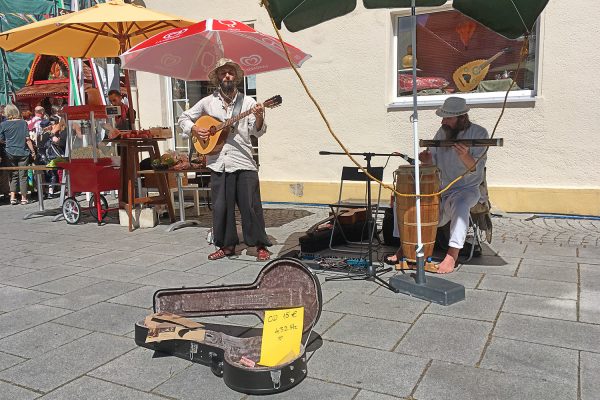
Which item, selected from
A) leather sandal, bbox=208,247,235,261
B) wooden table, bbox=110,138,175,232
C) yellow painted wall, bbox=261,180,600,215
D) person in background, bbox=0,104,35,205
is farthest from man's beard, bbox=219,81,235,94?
person in background, bbox=0,104,35,205

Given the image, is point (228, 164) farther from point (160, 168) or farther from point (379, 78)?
point (379, 78)

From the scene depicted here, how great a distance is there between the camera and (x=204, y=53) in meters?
6.41

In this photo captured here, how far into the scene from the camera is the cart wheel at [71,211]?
755cm

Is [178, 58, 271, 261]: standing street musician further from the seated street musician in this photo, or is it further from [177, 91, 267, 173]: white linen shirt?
the seated street musician

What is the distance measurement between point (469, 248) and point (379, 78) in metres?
3.50

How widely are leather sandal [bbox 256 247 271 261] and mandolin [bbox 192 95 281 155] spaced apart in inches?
43.6

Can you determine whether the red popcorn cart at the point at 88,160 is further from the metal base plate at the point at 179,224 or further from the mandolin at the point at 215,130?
the mandolin at the point at 215,130

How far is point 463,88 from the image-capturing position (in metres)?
7.47

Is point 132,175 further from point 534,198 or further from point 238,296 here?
point 534,198

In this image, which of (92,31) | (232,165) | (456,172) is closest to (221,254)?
(232,165)

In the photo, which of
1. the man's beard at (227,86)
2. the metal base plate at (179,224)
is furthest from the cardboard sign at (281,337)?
the metal base plate at (179,224)

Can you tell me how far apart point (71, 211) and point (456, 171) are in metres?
5.68

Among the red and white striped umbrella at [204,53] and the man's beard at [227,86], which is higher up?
the red and white striped umbrella at [204,53]

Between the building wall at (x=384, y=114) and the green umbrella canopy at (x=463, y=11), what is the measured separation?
3136mm
